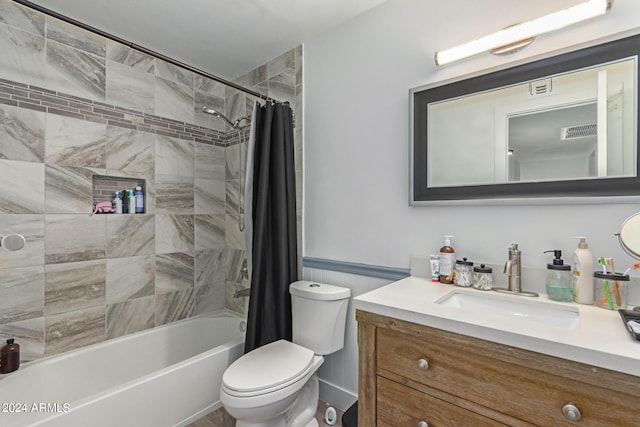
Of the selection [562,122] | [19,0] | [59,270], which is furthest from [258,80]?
[562,122]

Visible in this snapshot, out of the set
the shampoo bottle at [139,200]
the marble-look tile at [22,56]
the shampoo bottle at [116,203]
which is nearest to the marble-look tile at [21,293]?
the shampoo bottle at [116,203]

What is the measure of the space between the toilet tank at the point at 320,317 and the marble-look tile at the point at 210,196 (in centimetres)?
124

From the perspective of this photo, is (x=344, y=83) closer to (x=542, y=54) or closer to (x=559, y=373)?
(x=542, y=54)

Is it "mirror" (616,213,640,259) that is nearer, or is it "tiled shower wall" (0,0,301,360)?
"mirror" (616,213,640,259)

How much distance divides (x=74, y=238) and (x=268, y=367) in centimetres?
145

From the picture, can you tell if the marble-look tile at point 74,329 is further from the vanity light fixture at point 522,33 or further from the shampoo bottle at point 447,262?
Answer: the vanity light fixture at point 522,33

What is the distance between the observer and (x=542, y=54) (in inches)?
48.8

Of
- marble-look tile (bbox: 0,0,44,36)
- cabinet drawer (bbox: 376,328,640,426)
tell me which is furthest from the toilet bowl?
marble-look tile (bbox: 0,0,44,36)

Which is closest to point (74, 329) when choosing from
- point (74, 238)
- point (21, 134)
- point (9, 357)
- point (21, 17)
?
point (9, 357)

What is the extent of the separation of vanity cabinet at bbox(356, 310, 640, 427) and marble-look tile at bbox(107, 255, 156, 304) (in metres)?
1.75

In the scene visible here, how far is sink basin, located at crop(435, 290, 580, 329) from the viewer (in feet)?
3.41

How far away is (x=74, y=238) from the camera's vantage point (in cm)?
187

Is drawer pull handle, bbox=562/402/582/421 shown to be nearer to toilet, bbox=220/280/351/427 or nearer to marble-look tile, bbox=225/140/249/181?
toilet, bbox=220/280/351/427

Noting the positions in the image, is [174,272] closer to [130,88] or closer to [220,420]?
[220,420]
